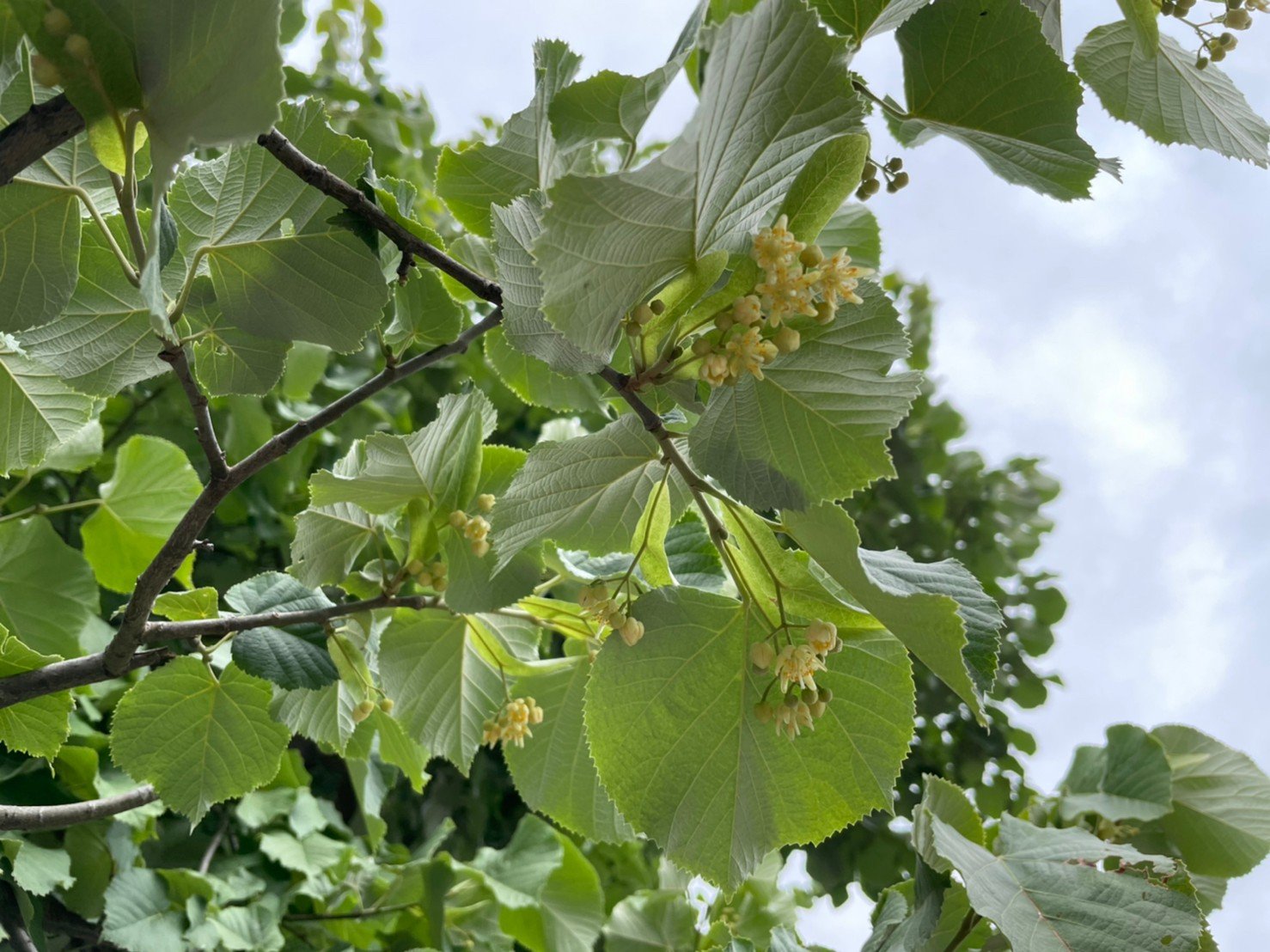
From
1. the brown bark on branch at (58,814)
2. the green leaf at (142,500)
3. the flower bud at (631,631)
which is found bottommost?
the flower bud at (631,631)

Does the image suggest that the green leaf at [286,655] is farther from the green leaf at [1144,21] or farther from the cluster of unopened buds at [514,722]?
the green leaf at [1144,21]

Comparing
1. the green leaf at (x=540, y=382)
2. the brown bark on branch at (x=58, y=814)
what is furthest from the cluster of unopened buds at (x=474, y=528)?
the brown bark on branch at (x=58, y=814)

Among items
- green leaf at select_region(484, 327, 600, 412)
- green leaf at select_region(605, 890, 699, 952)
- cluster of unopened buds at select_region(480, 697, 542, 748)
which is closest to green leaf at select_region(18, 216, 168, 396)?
green leaf at select_region(484, 327, 600, 412)

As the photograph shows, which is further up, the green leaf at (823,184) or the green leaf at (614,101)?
the green leaf at (614,101)

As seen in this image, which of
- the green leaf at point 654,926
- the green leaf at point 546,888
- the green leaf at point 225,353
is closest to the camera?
the green leaf at point 225,353

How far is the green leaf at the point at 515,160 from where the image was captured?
0.55 meters

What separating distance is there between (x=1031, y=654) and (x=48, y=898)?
1.42m

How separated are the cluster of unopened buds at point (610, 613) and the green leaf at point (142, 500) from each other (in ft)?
2.02

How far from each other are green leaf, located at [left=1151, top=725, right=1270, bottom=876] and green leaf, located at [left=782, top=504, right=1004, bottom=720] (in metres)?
0.65

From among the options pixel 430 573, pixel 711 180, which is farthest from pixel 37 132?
pixel 430 573

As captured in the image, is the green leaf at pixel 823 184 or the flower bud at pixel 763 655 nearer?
the green leaf at pixel 823 184

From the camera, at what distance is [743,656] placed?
23.4 inches

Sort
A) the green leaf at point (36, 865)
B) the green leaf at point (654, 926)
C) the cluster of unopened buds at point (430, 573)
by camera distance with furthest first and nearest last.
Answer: the green leaf at point (654, 926), the green leaf at point (36, 865), the cluster of unopened buds at point (430, 573)

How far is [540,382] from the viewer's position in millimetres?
777
